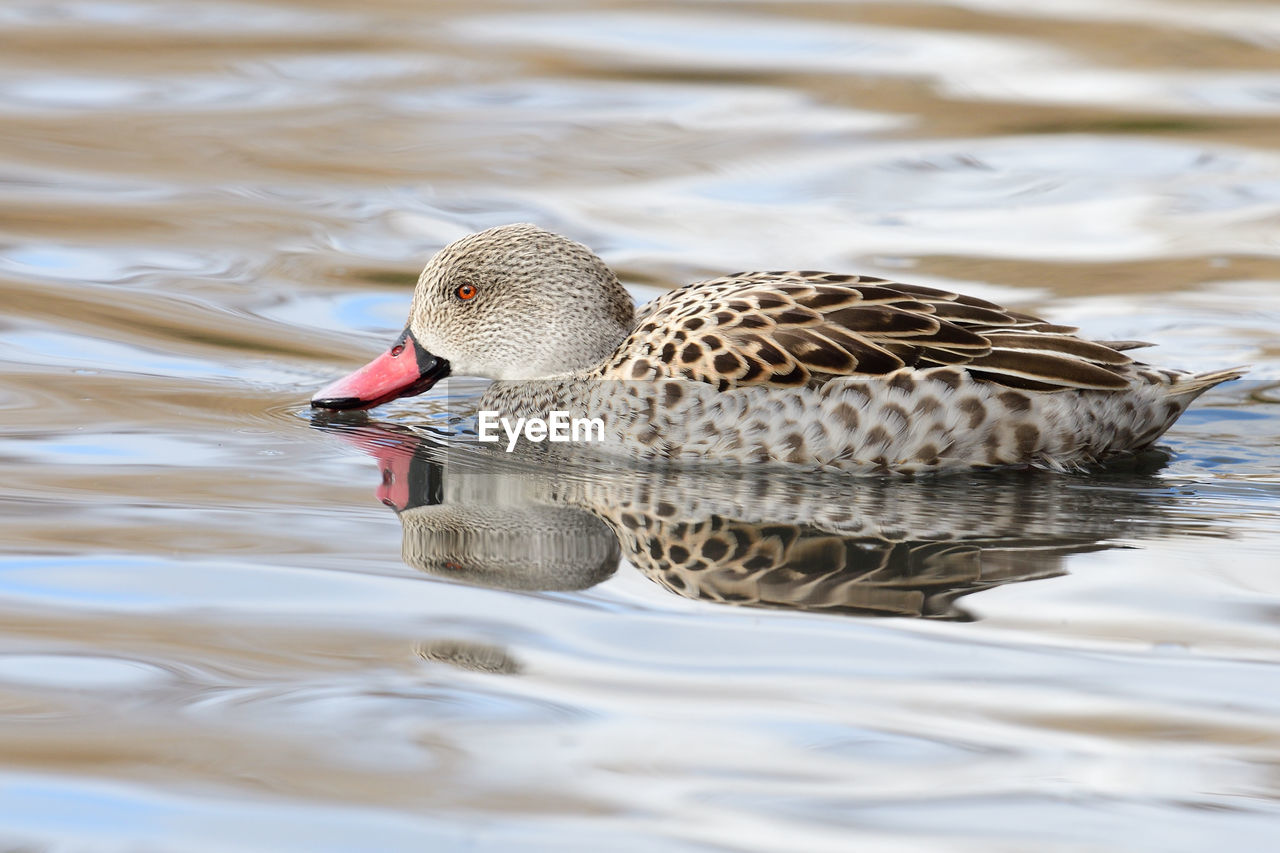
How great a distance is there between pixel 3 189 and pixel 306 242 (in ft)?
7.09

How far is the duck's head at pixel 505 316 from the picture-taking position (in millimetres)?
7555

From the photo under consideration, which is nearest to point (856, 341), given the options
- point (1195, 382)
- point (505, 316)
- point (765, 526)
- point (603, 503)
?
point (765, 526)

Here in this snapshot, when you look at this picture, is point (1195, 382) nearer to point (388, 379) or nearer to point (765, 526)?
point (765, 526)

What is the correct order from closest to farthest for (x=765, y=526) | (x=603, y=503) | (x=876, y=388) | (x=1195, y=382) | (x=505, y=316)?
1. (x=765, y=526)
2. (x=603, y=503)
3. (x=876, y=388)
4. (x=1195, y=382)
5. (x=505, y=316)

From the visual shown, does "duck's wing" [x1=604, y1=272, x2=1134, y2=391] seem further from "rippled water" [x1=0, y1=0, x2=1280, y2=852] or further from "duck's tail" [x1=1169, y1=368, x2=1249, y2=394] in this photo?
"rippled water" [x1=0, y1=0, x2=1280, y2=852]

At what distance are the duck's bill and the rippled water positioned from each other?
161 mm

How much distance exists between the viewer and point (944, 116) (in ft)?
42.2

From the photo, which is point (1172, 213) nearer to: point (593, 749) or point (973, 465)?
point (973, 465)

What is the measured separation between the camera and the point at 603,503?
6.54m

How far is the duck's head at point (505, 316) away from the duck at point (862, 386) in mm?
178

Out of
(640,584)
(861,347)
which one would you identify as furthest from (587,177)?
(640,584)

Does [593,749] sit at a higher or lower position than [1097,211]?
lower

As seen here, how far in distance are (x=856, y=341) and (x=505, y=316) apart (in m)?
1.62

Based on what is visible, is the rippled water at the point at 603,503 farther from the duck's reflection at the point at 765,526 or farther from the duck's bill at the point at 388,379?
the duck's bill at the point at 388,379
